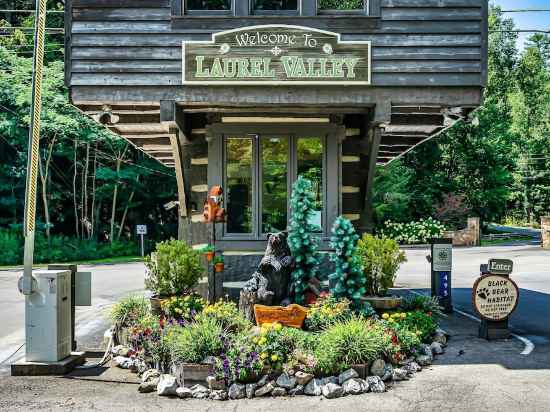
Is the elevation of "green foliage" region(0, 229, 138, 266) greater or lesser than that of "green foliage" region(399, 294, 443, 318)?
lesser

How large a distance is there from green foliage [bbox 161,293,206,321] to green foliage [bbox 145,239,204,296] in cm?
33

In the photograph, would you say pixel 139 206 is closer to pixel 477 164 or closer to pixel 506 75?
pixel 477 164

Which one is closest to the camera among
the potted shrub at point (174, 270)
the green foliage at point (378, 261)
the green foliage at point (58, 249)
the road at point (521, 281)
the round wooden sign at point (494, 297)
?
the round wooden sign at point (494, 297)

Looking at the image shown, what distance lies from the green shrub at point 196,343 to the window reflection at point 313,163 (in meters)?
3.79

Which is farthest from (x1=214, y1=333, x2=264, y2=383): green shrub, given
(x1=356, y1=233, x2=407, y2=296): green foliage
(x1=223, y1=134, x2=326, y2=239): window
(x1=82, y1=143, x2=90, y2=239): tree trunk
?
(x1=82, y1=143, x2=90, y2=239): tree trunk

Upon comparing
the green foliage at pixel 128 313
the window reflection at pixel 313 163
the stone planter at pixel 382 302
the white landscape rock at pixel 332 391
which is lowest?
the white landscape rock at pixel 332 391

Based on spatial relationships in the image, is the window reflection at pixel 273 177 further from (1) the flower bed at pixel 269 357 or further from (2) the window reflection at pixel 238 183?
(1) the flower bed at pixel 269 357

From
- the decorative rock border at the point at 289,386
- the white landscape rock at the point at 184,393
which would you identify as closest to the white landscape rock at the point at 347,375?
the decorative rock border at the point at 289,386

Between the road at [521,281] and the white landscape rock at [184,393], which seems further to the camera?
the road at [521,281]

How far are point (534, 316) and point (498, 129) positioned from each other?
3561cm

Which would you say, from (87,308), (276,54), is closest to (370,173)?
(276,54)

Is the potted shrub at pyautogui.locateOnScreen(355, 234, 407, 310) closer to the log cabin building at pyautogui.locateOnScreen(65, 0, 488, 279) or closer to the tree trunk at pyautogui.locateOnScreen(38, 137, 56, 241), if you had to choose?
the log cabin building at pyautogui.locateOnScreen(65, 0, 488, 279)

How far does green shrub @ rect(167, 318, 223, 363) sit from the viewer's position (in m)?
7.30

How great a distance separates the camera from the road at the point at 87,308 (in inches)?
404
